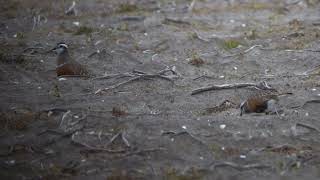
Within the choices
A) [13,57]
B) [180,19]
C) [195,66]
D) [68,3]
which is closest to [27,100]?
[13,57]

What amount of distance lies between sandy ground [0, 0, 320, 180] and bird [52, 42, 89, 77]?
0.49 ft

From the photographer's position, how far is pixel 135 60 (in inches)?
375

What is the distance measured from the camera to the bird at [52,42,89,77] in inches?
341

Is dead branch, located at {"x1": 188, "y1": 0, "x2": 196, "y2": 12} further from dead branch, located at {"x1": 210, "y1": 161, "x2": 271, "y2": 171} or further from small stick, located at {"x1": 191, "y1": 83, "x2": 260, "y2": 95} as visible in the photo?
dead branch, located at {"x1": 210, "y1": 161, "x2": 271, "y2": 171}

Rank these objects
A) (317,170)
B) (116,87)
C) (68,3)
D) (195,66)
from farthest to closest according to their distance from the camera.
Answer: (68,3)
(195,66)
(116,87)
(317,170)

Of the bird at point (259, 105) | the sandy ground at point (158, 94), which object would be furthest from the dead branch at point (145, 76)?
the bird at point (259, 105)

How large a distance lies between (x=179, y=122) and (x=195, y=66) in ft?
7.54

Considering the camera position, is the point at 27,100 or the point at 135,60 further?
the point at 135,60

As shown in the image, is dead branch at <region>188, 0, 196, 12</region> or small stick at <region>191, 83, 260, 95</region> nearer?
small stick at <region>191, 83, 260, 95</region>

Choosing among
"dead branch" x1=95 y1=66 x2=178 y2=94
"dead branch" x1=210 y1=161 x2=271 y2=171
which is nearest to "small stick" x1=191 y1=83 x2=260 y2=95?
Answer: "dead branch" x1=95 y1=66 x2=178 y2=94

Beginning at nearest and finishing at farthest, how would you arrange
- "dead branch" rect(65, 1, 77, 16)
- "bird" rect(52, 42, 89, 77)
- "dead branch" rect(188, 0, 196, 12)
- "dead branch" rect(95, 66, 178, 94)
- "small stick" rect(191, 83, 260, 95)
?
"small stick" rect(191, 83, 260, 95) < "dead branch" rect(95, 66, 178, 94) < "bird" rect(52, 42, 89, 77) < "dead branch" rect(65, 1, 77, 16) < "dead branch" rect(188, 0, 196, 12)

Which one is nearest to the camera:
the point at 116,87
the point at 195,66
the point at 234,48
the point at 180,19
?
the point at 116,87

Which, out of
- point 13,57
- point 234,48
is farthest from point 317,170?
point 13,57

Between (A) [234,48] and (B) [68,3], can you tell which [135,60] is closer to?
(A) [234,48]
